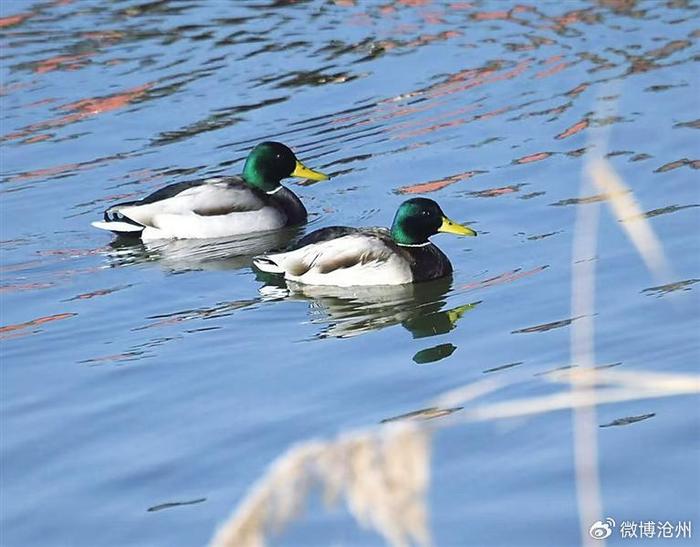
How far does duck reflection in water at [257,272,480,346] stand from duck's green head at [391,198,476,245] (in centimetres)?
32

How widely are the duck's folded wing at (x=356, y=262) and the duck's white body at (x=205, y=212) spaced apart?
1.73 metres

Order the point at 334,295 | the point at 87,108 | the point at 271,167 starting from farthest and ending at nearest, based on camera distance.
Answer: the point at 87,108
the point at 271,167
the point at 334,295

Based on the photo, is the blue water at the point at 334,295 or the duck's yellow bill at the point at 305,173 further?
the duck's yellow bill at the point at 305,173

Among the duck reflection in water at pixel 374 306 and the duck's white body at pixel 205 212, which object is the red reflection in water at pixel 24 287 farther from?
the duck reflection in water at pixel 374 306

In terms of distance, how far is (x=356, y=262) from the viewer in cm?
923

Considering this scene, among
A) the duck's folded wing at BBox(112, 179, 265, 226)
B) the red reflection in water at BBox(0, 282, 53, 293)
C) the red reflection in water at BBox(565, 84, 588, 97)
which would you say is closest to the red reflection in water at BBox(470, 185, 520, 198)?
the duck's folded wing at BBox(112, 179, 265, 226)

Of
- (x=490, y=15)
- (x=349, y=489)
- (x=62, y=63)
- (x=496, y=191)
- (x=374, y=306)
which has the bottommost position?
(x=374, y=306)

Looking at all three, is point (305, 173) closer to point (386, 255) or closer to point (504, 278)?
point (386, 255)

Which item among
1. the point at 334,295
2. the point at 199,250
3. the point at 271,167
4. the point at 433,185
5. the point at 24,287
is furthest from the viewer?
the point at 271,167

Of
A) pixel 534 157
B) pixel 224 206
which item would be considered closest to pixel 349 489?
pixel 224 206

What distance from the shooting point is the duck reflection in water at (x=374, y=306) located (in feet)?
27.2

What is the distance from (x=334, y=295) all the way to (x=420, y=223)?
0.72 meters

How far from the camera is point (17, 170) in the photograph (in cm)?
1247

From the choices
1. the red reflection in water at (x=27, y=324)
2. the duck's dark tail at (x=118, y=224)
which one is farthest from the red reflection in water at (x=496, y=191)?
the red reflection in water at (x=27, y=324)
